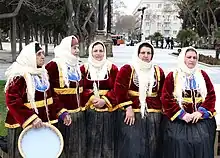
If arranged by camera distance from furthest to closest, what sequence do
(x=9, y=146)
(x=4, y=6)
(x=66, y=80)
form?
(x=4, y=6) < (x=66, y=80) < (x=9, y=146)

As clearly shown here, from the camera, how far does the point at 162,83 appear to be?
15.4ft

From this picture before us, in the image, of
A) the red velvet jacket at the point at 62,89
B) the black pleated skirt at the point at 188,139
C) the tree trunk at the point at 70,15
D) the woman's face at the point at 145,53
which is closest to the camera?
the black pleated skirt at the point at 188,139

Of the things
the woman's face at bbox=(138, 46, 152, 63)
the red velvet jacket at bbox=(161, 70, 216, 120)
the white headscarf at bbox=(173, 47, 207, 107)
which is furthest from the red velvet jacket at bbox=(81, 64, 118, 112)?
the white headscarf at bbox=(173, 47, 207, 107)

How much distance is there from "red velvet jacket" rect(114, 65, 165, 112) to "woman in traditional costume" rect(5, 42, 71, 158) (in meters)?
0.72

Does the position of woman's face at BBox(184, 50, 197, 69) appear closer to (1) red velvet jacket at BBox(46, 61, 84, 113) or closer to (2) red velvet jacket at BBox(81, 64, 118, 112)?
(2) red velvet jacket at BBox(81, 64, 118, 112)

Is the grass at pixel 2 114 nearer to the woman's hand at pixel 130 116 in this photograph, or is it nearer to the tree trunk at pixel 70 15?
the woman's hand at pixel 130 116

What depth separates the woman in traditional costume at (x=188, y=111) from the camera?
442 centimetres

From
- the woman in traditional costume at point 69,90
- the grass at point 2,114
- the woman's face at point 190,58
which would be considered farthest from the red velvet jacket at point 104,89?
the grass at point 2,114

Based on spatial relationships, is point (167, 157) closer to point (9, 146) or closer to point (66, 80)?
point (66, 80)

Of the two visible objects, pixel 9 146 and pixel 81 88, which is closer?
pixel 9 146

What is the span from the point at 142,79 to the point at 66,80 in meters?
0.84

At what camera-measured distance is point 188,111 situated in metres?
4.51

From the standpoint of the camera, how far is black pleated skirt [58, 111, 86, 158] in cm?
468

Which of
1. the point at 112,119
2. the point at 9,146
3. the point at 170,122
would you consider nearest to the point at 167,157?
the point at 170,122
